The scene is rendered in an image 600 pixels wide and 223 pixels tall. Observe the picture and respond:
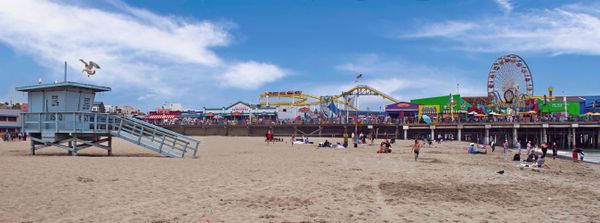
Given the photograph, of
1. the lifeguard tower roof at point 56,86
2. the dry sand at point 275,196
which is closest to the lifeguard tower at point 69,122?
the lifeguard tower roof at point 56,86

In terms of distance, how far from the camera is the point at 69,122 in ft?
59.8

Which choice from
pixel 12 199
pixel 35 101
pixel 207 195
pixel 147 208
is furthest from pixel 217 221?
pixel 35 101

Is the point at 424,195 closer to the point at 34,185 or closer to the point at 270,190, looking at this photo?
the point at 270,190

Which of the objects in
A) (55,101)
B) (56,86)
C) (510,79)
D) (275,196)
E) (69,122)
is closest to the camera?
(275,196)

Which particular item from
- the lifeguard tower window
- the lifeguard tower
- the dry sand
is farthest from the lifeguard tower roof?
the dry sand

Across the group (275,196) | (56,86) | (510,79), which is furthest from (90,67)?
(510,79)

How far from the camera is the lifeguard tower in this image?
18109 mm

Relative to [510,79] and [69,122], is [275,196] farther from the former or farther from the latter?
[510,79]

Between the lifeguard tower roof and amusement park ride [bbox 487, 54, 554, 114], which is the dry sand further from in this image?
amusement park ride [bbox 487, 54, 554, 114]

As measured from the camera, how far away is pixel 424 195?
9.32 m

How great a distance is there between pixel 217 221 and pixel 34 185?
5078mm

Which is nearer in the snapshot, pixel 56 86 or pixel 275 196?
pixel 275 196

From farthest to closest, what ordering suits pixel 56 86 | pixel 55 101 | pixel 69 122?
pixel 55 101, pixel 69 122, pixel 56 86

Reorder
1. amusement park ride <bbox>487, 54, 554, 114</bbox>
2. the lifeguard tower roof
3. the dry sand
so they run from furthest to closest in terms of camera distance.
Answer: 1. amusement park ride <bbox>487, 54, 554, 114</bbox>
2. the lifeguard tower roof
3. the dry sand
